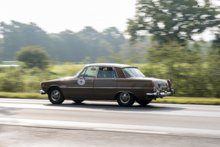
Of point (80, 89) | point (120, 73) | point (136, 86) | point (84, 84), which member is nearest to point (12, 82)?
point (80, 89)

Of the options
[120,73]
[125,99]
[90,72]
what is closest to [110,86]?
[120,73]

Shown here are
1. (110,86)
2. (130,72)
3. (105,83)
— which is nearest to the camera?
(110,86)

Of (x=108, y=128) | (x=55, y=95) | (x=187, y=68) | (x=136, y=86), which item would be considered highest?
(x=187, y=68)

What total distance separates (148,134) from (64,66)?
18.5 meters

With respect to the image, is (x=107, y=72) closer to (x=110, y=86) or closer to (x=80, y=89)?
(x=110, y=86)

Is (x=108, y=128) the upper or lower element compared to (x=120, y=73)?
lower

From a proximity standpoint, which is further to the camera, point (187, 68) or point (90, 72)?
point (187, 68)

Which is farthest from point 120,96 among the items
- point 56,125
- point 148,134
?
point 148,134

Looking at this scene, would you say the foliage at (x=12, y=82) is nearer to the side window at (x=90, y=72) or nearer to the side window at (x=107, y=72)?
the side window at (x=90, y=72)

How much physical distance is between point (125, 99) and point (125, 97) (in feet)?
0.26

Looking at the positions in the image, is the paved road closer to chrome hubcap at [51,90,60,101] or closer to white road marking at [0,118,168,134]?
white road marking at [0,118,168,134]

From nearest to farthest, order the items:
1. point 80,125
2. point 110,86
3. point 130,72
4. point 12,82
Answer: point 80,125 → point 110,86 → point 130,72 → point 12,82

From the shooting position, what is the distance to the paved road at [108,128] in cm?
663

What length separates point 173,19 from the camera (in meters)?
40.1
